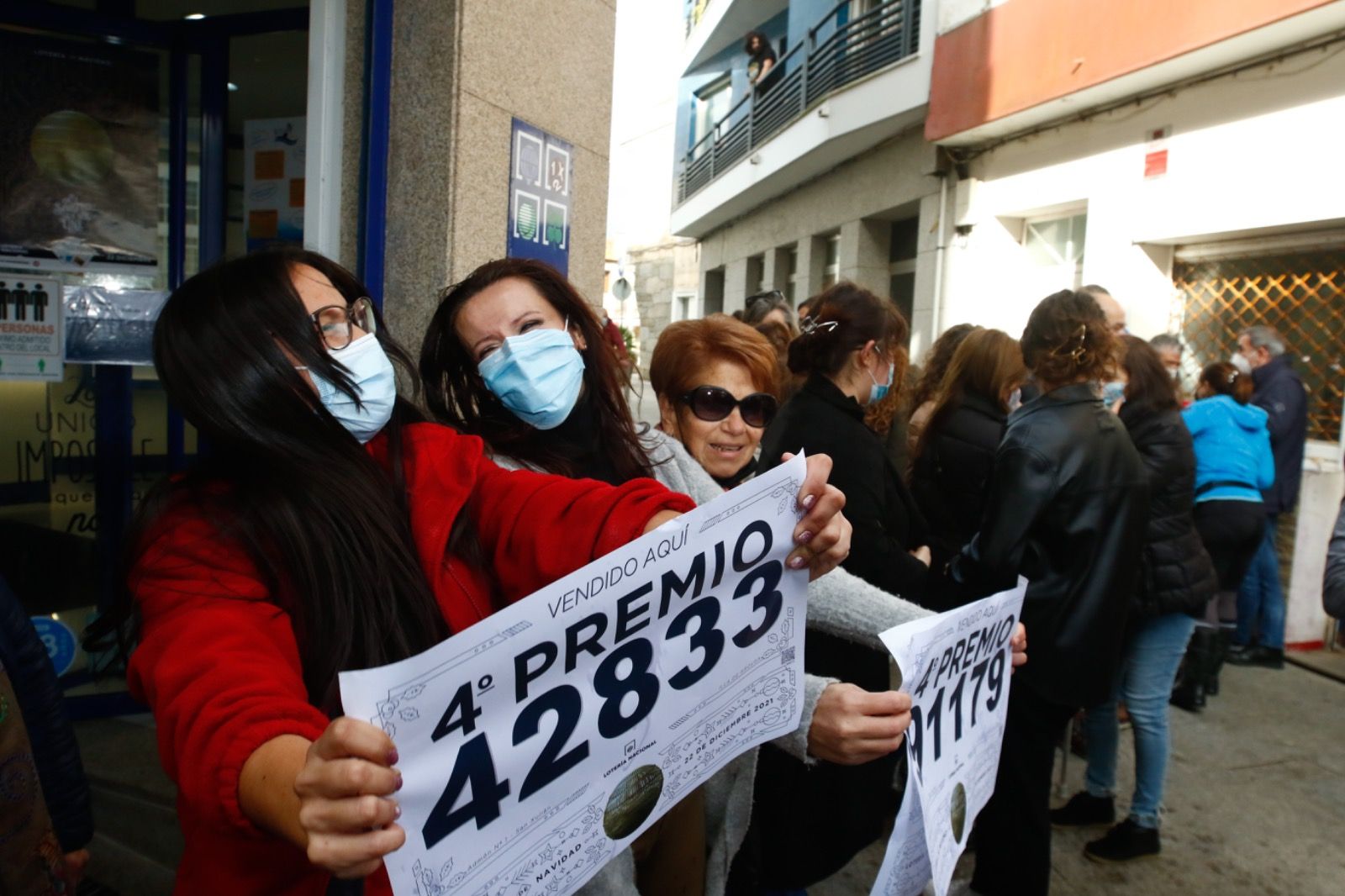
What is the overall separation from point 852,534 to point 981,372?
131cm

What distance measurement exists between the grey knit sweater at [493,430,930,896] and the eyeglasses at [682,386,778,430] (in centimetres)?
32

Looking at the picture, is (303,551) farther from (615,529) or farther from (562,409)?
(562,409)

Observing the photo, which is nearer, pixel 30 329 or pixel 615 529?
pixel 615 529

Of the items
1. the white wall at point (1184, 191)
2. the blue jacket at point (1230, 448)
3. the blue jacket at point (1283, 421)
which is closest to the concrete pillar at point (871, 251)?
the white wall at point (1184, 191)

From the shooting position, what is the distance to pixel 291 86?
4230mm

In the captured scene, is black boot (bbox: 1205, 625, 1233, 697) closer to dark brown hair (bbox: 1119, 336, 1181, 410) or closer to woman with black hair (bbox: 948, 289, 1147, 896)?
dark brown hair (bbox: 1119, 336, 1181, 410)

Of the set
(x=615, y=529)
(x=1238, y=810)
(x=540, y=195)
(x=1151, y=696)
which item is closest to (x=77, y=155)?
(x=540, y=195)

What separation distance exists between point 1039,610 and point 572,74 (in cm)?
265

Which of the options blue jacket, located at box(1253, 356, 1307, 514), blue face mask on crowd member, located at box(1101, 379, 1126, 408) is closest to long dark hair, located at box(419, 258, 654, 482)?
blue face mask on crowd member, located at box(1101, 379, 1126, 408)

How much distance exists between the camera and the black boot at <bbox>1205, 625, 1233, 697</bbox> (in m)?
5.22

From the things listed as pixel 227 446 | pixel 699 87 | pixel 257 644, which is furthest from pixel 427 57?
pixel 699 87

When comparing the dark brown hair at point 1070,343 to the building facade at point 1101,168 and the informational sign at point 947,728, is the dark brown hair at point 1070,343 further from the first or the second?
the building facade at point 1101,168

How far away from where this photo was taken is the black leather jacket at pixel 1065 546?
9.24ft

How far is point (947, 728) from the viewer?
1.90 m
